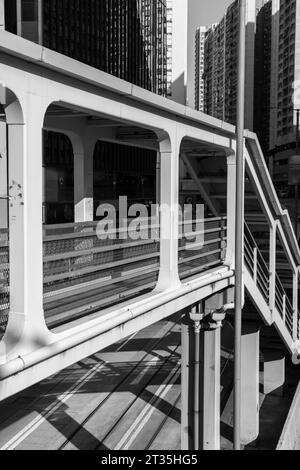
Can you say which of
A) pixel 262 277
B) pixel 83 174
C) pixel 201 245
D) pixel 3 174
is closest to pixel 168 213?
pixel 201 245

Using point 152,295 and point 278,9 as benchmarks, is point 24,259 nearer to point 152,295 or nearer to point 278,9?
point 152,295

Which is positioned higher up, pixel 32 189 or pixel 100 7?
pixel 100 7

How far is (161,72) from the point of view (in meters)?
79.0

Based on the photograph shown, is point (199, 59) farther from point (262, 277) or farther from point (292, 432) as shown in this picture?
point (292, 432)

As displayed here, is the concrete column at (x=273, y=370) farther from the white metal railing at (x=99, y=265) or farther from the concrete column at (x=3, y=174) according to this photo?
the concrete column at (x=3, y=174)

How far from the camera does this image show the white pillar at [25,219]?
181 inches

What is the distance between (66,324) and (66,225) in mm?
1098

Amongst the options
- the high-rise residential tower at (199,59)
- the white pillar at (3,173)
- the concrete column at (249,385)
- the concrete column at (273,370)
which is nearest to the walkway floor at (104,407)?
the concrete column at (249,385)

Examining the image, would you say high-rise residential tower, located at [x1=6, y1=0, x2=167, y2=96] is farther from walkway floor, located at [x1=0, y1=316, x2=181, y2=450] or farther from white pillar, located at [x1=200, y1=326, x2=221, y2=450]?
white pillar, located at [x1=200, y1=326, x2=221, y2=450]

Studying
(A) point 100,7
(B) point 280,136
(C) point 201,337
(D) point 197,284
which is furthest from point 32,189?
(B) point 280,136

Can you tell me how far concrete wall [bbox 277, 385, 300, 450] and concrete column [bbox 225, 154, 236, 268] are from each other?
15.2ft

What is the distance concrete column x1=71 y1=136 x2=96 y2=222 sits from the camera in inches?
351

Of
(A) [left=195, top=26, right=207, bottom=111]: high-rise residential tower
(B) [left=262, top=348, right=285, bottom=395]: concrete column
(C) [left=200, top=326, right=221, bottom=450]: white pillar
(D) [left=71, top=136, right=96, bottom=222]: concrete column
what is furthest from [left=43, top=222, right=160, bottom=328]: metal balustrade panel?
(A) [left=195, top=26, right=207, bottom=111]: high-rise residential tower
